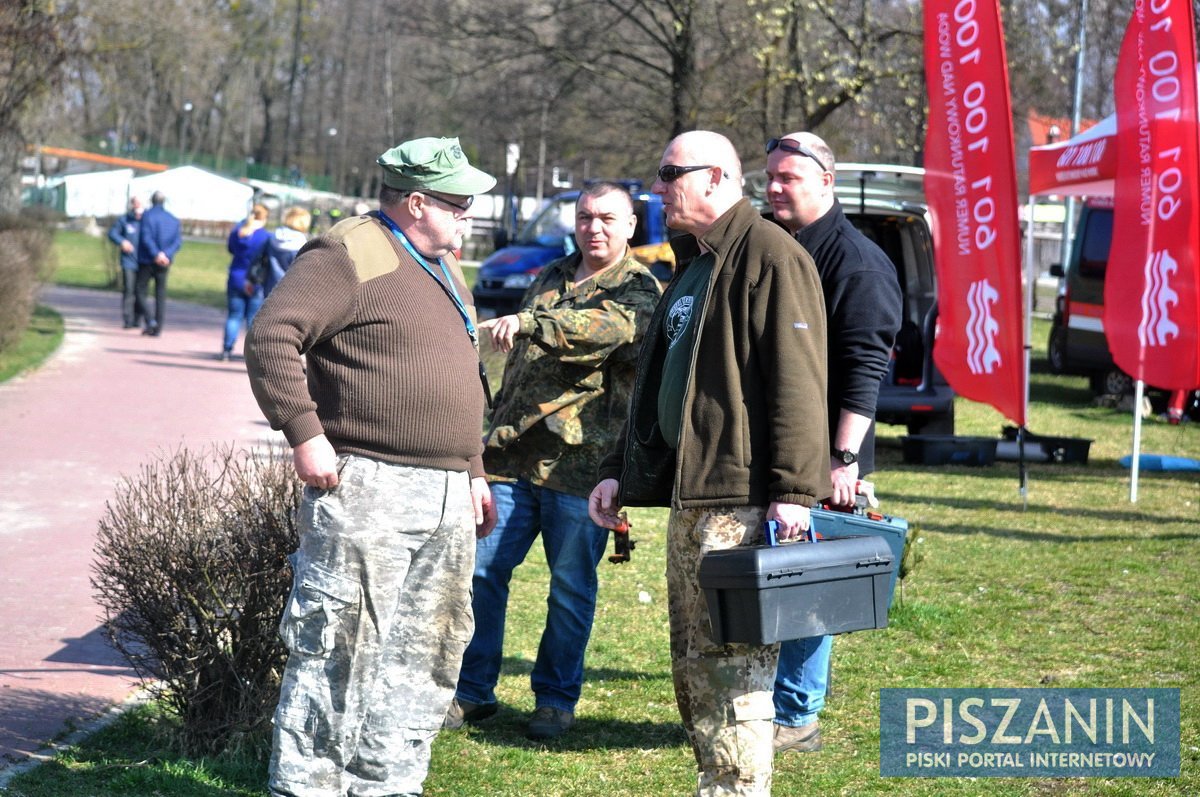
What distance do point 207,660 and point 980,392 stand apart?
6.50 metres

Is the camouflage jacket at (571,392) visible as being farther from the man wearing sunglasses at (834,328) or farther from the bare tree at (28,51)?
the bare tree at (28,51)

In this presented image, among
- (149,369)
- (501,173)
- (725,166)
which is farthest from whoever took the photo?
(501,173)

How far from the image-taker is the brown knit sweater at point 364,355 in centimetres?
341

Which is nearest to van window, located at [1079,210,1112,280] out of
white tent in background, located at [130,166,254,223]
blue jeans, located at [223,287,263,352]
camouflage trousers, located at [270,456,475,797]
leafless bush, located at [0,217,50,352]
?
blue jeans, located at [223,287,263,352]

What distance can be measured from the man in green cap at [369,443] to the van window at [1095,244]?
46.3 feet

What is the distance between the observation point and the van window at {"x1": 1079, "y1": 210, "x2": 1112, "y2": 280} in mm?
16312

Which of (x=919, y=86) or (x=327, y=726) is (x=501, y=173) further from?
(x=327, y=726)

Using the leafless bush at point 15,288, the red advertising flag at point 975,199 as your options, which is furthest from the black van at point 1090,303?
the leafless bush at point 15,288

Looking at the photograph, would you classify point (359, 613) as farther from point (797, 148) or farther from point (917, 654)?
point (917, 654)

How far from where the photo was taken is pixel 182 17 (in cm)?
3878

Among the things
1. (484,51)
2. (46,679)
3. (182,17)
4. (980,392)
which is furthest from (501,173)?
(46,679)

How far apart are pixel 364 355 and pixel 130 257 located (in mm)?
16259

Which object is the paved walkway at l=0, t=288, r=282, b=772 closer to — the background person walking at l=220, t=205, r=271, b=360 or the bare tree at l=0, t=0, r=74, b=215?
the background person walking at l=220, t=205, r=271, b=360

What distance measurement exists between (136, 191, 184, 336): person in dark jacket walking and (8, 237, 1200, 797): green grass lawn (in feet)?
35.9
